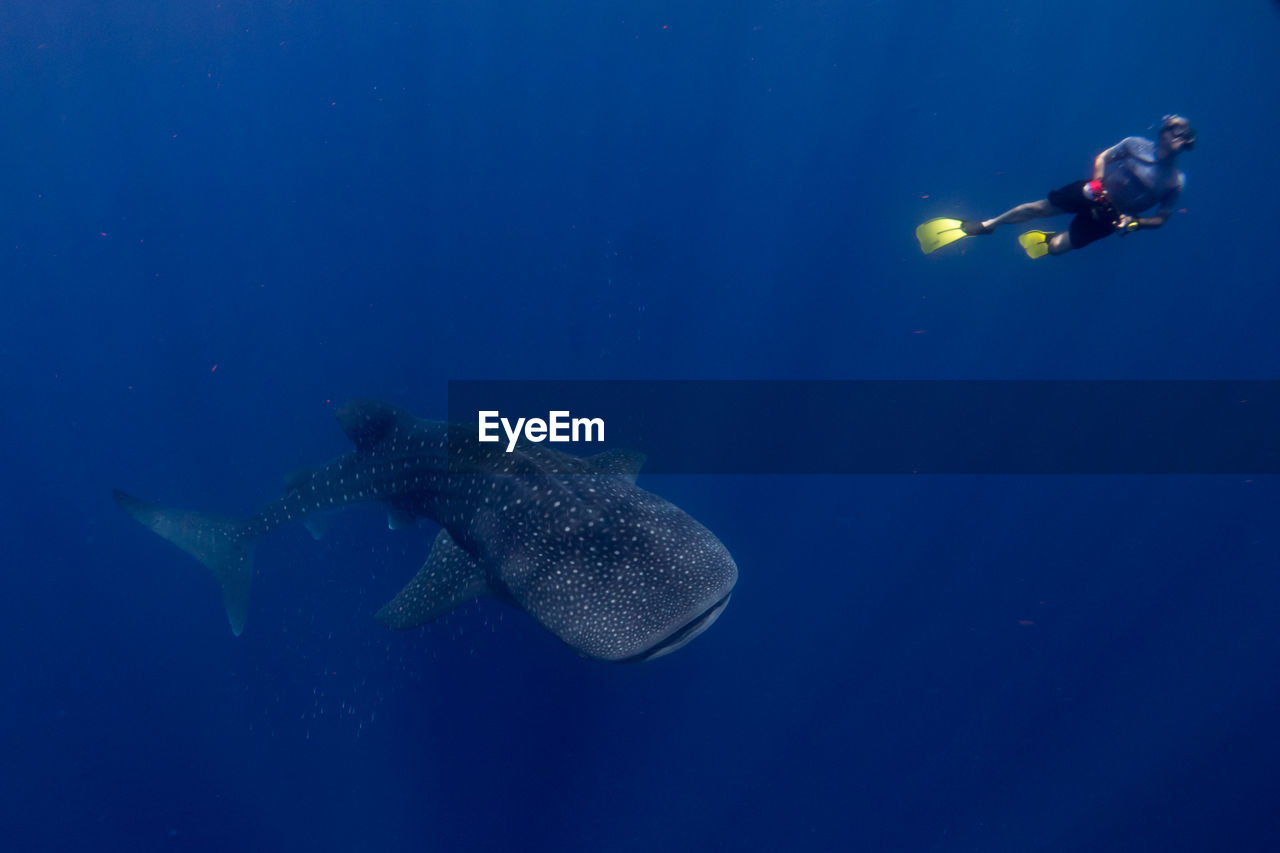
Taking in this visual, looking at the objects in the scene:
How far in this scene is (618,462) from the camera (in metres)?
7.16

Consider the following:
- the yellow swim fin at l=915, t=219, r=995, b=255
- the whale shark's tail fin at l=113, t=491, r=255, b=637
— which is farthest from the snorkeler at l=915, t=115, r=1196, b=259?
the whale shark's tail fin at l=113, t=491, r=255, b=637

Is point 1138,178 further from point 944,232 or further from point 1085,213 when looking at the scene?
point 944,232

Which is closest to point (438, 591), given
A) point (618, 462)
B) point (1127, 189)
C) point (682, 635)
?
point (618, 462)

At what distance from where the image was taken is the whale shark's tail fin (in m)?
8.25

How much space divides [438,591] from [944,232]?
8.59 meters

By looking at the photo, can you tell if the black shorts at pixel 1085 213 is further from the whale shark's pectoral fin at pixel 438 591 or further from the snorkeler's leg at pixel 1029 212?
the whale shark's pectoral fin at pixel 438 591

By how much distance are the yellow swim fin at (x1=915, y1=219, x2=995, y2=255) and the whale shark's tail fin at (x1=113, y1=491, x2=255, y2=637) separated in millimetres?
10636

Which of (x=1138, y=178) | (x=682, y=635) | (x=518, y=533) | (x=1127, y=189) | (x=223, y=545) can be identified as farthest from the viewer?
(x=223, y=545)

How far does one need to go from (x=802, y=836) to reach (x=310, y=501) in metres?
10.2

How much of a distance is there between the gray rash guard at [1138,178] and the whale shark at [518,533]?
21.6 ft

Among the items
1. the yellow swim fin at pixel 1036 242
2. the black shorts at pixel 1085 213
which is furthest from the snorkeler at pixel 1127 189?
the yellow swim fin at pixel 1036 242

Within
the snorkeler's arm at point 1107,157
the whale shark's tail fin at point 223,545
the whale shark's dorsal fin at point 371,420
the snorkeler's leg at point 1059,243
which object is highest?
the snorkeler's arm at point 1107,157

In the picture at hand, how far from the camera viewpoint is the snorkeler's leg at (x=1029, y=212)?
793 centimetres
